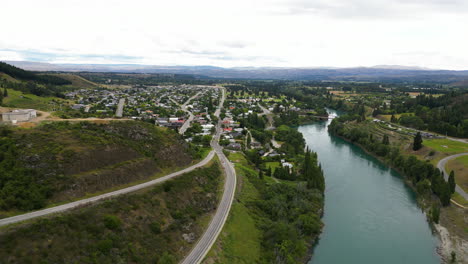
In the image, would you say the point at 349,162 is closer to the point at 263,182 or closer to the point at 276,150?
the point at 276,150

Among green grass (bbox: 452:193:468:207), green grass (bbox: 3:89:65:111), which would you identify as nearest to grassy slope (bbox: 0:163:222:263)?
green grass (bbox: 452:193:468:207)

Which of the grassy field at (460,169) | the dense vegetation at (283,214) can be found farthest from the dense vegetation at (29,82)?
the grassy field at (460,169)

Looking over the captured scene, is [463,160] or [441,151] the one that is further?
[441,151]

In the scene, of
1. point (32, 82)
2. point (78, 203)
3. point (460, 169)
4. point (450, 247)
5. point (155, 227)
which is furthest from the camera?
point (32, 82)

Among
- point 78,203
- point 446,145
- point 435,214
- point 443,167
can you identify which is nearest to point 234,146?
point 435,214

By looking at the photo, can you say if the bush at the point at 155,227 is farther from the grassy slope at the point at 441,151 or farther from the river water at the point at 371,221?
the grassy slope at the point at 441,151

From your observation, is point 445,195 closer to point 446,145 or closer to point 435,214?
point 435,214

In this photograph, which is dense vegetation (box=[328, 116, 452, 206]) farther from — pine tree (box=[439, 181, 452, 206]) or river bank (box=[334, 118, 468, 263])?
river bank (box=[334, 118, 468, 263])

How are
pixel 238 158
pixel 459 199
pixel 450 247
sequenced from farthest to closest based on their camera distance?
pixel 238 158 → pixel 459 199 → pixel 450 247
